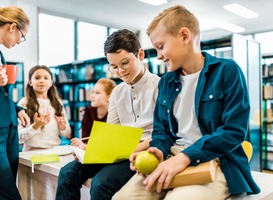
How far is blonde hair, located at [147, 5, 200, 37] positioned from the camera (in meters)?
1.04

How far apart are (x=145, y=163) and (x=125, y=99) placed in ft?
2.08

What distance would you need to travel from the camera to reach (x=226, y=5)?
18.7ft

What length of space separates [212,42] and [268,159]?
2.10 meters

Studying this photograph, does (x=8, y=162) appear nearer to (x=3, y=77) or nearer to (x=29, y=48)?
(x=3, y=77)

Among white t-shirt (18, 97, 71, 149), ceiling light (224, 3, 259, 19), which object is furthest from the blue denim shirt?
ceiling light (224, 3, 259, 19)

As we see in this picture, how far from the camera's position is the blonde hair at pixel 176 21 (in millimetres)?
1040

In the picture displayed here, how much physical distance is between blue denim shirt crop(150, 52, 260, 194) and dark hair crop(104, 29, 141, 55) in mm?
382

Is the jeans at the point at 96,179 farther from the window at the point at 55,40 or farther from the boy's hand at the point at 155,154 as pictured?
the window at the point at 55,40

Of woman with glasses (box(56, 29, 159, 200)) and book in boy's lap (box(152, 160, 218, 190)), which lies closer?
book in boy's lap (box(152, 160, 218, 190))

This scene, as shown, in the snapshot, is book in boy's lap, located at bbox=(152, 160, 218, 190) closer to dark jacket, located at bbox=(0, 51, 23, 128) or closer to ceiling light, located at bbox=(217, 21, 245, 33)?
dark jacket, located at bbox=(0, 51, 23, 128)

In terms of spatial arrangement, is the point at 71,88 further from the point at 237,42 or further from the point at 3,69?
the point at 3,69

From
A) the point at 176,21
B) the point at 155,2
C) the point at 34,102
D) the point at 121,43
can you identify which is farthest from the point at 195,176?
the point at 155,2

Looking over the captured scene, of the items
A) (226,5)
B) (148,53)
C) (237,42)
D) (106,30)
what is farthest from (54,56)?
(237,42)

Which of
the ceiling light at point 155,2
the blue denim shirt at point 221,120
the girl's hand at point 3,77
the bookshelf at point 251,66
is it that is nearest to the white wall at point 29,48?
the ceiling light at point 155,2
